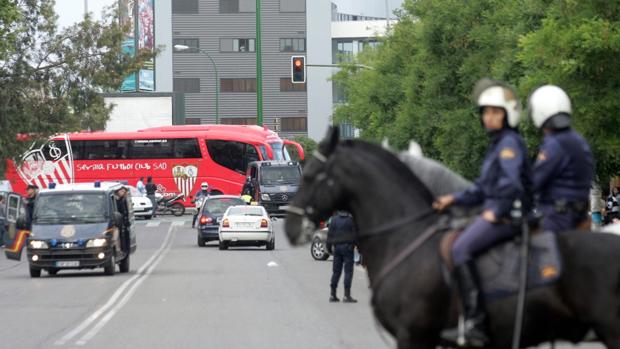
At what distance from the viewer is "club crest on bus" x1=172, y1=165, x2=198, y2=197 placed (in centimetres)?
7431

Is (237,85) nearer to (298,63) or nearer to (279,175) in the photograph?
(279,175)

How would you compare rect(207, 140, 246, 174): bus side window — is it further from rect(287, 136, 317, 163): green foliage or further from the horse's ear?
the horse's ear

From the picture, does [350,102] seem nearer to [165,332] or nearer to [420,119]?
[420,119]

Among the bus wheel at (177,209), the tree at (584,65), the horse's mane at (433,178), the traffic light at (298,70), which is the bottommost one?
the bus wheel at (177,209)

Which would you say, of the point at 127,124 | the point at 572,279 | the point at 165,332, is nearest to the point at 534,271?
the point at 572,279

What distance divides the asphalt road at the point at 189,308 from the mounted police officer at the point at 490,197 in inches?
41.2

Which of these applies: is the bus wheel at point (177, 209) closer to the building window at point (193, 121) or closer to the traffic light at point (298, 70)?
the traffic light at point (298, 70)

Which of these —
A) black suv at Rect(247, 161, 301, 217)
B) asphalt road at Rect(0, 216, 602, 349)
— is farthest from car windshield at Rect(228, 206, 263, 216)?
black suv at Rect(247, 161, 301, 217)

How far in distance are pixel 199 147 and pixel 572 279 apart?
218 ft

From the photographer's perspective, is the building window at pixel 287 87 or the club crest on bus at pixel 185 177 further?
the building window at pixel 287 87

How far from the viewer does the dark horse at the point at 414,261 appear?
8.83 metres

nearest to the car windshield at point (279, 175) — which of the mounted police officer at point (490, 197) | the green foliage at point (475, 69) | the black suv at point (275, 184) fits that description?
the black suv at point (275, 184)

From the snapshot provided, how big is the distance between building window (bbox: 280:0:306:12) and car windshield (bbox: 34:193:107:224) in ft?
298

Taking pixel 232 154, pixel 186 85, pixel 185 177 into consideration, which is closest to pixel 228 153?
pixel 232 154
